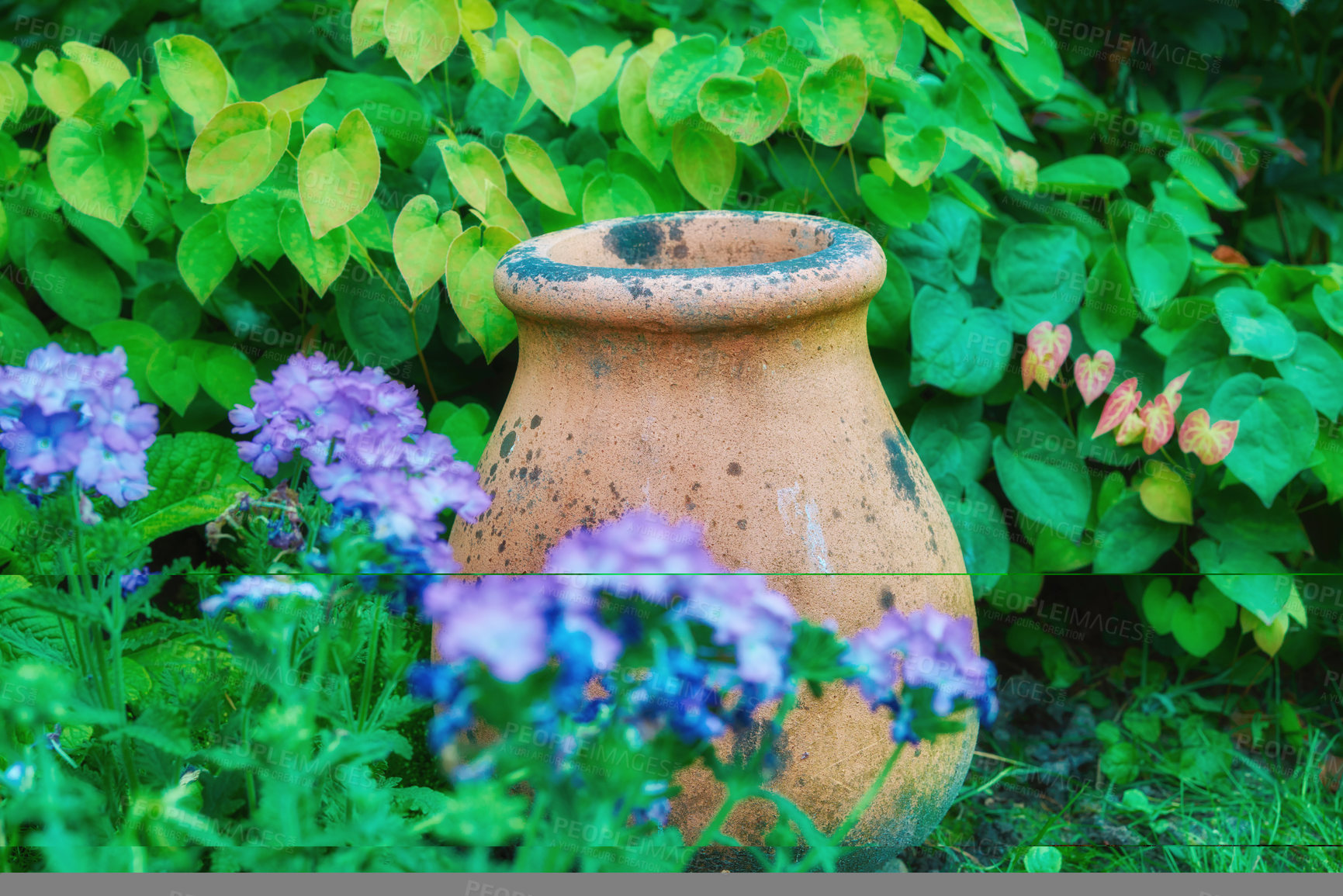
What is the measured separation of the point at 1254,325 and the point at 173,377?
5.54 ft

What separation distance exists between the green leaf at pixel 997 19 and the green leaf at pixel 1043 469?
1.85 ft

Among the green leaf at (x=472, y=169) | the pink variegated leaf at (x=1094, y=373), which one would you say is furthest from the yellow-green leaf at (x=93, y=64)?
the pink variegated leaf at (x=1094, y=373)

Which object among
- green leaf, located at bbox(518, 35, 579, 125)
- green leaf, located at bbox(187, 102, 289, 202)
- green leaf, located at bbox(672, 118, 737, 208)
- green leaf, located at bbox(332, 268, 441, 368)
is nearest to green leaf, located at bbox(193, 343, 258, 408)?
green leaf, located at bbox(332, 268, 441, 368)

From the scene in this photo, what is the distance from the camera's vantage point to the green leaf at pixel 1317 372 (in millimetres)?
1650

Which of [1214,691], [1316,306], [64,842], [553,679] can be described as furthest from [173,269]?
[1316,306]

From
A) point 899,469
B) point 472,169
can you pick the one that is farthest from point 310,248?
point 899,469

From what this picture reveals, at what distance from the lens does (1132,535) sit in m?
1.73

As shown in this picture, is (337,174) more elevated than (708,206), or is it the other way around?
(337,174)

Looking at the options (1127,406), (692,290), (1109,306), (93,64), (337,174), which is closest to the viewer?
(692,290)

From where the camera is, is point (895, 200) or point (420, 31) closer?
point (420, 31)

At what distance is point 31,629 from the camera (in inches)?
35.7

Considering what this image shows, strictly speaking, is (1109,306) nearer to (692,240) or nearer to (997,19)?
(997,19)

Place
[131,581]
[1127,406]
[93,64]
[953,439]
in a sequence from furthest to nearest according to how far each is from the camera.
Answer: [953,439]
[1127,406]
[93,64]
[131,581]

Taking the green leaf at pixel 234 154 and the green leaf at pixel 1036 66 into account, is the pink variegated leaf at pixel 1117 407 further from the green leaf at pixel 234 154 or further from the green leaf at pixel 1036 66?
the green leaf at pixel 234 154
